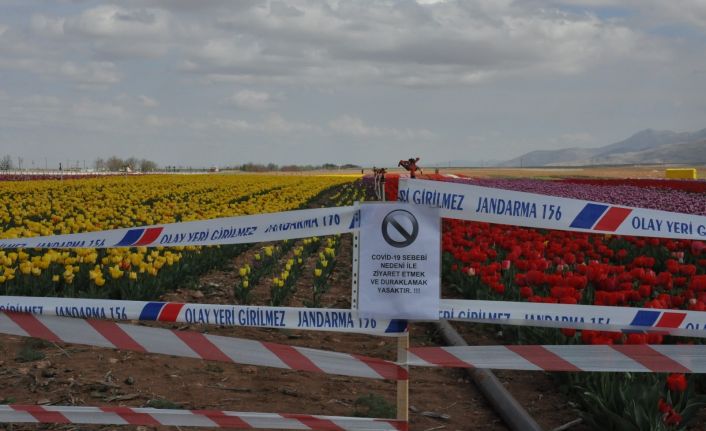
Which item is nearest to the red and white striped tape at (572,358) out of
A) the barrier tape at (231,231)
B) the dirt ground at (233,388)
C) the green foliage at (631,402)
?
the green foliage at (631,402)

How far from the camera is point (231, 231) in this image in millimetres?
3820

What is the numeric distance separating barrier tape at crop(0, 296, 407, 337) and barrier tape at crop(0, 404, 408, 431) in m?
0.42

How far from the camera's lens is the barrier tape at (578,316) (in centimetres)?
349

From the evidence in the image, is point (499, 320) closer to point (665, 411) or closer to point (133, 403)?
point (665, 411)

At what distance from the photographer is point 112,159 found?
466 feet

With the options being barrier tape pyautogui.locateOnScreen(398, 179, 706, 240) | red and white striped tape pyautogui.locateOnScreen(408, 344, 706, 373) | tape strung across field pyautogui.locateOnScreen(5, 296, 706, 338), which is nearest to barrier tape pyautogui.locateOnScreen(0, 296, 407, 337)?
tape strung across field pyautogui.locateOnScreen(5, 296, 706, 338)

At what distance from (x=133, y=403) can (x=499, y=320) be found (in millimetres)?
2547

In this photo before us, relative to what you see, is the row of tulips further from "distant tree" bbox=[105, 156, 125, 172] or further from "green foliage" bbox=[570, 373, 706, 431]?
"distant tree" bbox=[105, 156, 125, 172]

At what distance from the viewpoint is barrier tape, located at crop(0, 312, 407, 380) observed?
3.67 m

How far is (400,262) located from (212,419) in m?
1.17

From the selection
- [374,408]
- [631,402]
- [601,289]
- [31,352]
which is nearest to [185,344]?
[374,408]

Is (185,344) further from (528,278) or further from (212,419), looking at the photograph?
(528,278)

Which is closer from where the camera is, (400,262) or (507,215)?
(400,262)

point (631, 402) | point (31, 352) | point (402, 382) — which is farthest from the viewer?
point (31, 352)
